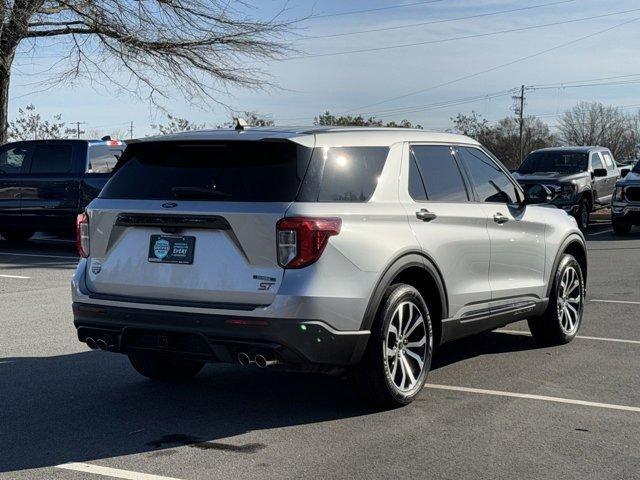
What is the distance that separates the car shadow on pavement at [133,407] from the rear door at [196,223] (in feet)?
2.62

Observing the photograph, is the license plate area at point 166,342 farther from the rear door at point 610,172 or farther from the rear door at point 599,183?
the rear door at point 610,172

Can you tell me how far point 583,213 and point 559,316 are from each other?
14.3m

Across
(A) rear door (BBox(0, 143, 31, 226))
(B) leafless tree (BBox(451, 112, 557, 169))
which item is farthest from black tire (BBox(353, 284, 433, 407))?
(B) leafless tree (BBox(451, 112, 557, 169))

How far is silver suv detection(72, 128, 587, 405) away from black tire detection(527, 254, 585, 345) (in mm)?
1602

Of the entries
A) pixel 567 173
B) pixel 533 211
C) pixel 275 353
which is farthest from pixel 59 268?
pixel 567 173

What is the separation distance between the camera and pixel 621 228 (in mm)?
21609

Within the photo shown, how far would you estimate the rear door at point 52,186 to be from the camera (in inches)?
677

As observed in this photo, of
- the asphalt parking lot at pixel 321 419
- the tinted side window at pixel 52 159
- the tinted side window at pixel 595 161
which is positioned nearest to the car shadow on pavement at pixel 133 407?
the asphalt parking lot at pixel 321 419

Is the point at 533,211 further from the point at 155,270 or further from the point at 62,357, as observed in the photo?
the point at 62,357

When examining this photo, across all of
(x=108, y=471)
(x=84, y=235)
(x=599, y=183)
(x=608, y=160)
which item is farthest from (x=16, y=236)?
(x=108, y=471)

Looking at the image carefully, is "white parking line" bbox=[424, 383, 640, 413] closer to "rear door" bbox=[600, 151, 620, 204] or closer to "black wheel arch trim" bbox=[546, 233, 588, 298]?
"black wheel arch trim" bbox=[546, 233, 588, 298]

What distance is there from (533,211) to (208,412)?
342cm

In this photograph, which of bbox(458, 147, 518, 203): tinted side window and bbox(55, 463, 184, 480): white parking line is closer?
bbox(55, 463, 184, 480): white parking line

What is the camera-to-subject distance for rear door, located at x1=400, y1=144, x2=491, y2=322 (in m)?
6.42
